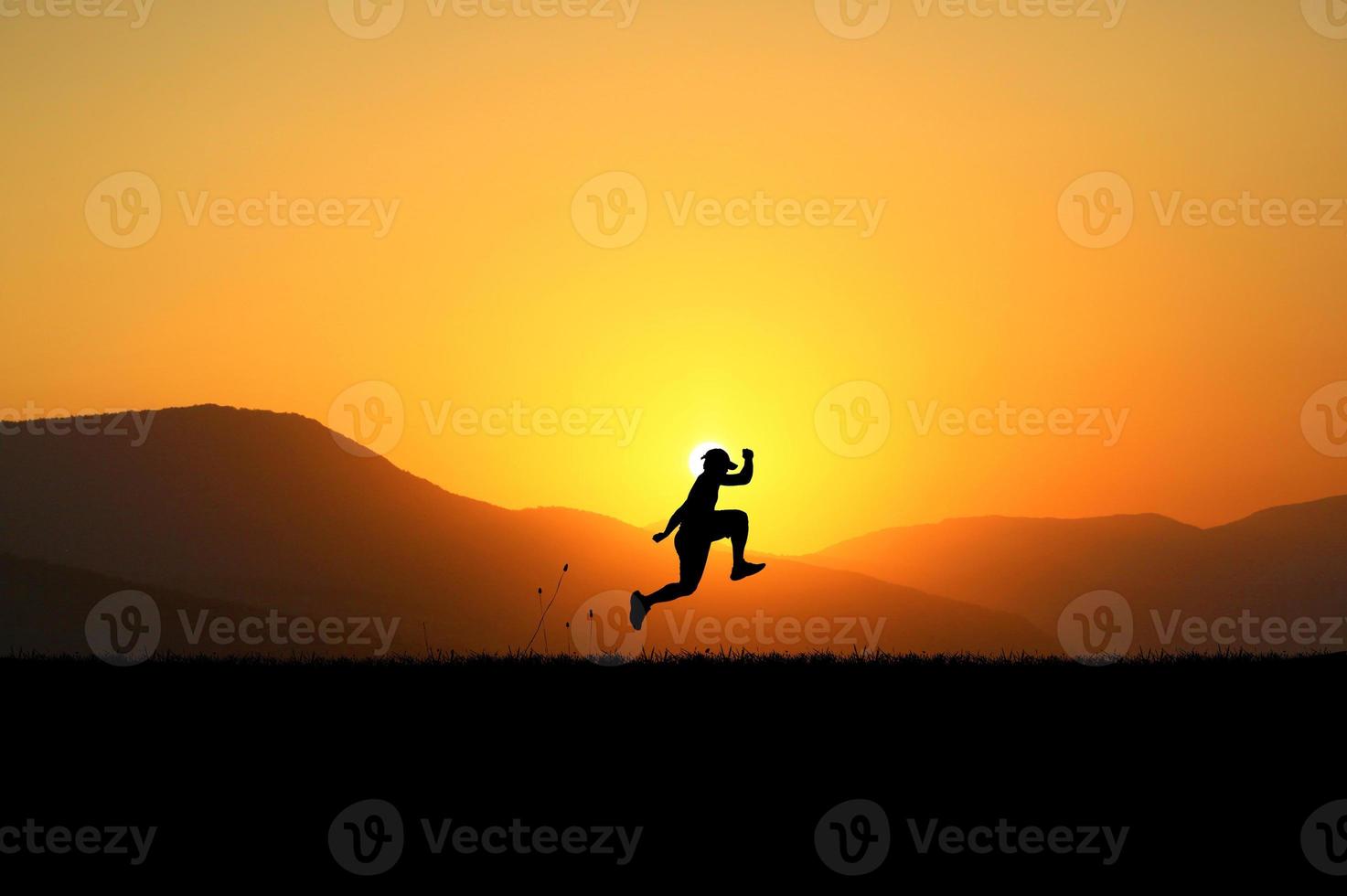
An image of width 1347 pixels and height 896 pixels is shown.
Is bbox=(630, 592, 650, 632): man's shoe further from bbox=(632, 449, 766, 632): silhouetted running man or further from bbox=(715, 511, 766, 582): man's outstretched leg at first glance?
bbox=(715, 511, 766, 582): man's outstretched leg

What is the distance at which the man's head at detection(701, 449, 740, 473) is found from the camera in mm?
18047

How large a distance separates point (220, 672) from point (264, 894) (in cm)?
625

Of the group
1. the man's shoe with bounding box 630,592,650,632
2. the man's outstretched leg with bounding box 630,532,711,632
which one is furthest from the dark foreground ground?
the man's outstretched leg with bounding box 630,532,711,632

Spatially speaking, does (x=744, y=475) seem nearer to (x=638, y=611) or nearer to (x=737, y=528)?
(x=737, y=528)

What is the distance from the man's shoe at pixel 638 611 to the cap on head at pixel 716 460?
6.88 ft

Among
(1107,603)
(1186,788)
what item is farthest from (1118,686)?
(1107,603)

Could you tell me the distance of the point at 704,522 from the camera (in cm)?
1812

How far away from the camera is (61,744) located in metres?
10.9

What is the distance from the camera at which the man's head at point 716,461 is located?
18047 mm

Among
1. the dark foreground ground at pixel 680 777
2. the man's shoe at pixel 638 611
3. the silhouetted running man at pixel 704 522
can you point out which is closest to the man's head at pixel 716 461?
the silhouetted running man at pixel 704 522

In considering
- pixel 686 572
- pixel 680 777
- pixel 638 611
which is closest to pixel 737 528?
pixel 686 572

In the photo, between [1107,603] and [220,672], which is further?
[1107,603]

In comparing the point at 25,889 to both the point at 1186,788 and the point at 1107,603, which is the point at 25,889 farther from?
the point at 1107,603

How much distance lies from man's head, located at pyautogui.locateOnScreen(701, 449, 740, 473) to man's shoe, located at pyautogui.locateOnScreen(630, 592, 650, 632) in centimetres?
208
